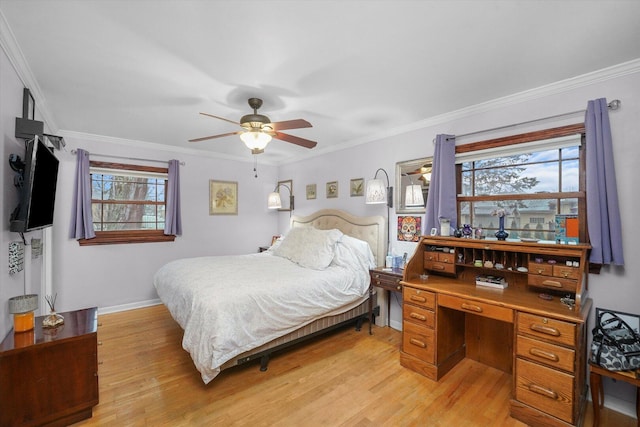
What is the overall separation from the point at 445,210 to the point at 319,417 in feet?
7.05

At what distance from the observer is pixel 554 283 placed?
2.10 meters

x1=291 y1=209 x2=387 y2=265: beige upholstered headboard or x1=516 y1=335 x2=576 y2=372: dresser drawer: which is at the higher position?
x1=291 y1=209 x2=387 y2=265: beige upholstered headboard

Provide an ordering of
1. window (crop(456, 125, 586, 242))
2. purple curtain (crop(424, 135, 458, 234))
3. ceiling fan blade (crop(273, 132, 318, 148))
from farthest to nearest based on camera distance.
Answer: purple curtain (crop(424, 135, 458, 234)) → ceiling fan blade (crop(273, 132, 318, 148)) → window (crop(456, 125, 586, 242))

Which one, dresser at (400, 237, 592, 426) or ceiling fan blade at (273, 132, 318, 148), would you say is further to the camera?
ceiling fan blade at (273, 132, 318, 148)

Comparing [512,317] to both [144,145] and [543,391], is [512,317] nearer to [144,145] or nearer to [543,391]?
[543,391]

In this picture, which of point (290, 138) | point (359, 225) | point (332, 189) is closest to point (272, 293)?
point (290, 138)

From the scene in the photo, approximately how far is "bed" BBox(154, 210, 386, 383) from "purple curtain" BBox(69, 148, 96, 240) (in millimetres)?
→ 1413

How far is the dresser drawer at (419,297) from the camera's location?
2493 mm

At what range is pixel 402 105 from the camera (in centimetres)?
284

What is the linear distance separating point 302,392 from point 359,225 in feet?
7.19

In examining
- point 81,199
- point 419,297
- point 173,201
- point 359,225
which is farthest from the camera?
point 173,201

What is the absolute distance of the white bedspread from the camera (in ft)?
7.09

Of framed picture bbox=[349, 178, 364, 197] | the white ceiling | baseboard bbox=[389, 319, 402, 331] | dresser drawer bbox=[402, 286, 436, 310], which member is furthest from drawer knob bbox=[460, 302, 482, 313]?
framed picture bbox=[349, 178, 364, 197]

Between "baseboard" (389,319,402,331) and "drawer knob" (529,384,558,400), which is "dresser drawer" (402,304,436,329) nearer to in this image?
"drawer knob" (529,384,558,400)
